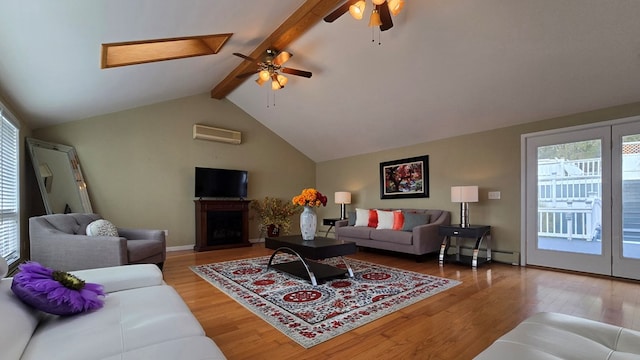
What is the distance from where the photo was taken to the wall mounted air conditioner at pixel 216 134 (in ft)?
19.5

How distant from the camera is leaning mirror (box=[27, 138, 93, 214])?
4.20 meters

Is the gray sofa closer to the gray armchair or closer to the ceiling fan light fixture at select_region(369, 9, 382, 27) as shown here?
the ceiling fan light fixture at select_region(369, 9, 382, 27)

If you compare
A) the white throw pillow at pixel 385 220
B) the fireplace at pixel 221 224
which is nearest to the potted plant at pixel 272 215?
the fireplace at pixel 221 224

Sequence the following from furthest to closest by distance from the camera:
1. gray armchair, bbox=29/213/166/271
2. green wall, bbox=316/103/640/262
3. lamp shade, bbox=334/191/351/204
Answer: lamp shade, bbox=334/191/351/204
green wall, bbox=316/103/640/262
gray armchair, bbox=29/213/166/271

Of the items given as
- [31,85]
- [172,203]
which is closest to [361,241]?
[172,203]

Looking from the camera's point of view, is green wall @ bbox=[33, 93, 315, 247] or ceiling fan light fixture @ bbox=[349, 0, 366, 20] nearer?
ceiling fan light fixture @ bbox=[349, 0, 366, 20]

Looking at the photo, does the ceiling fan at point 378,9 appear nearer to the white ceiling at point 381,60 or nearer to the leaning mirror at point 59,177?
the white ceiling at point 381,60

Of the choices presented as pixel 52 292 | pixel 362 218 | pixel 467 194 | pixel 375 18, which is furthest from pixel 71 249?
pixel 467 194

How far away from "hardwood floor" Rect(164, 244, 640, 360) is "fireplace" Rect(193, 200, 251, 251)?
5.72ft

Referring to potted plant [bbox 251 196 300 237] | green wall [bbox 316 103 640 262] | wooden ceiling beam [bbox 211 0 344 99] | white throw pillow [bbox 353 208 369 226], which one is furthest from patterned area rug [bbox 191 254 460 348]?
wooden ceiling beam [bbox 211 0 344 99]

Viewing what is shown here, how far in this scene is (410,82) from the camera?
4.28 meters

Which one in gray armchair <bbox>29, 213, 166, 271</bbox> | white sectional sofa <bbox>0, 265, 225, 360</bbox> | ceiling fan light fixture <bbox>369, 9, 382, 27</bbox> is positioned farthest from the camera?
gray armchair <bbox>29, 213, 166, 271</bbox>

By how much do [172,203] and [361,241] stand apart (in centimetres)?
367

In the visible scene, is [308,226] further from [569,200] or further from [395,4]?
[569,200]
